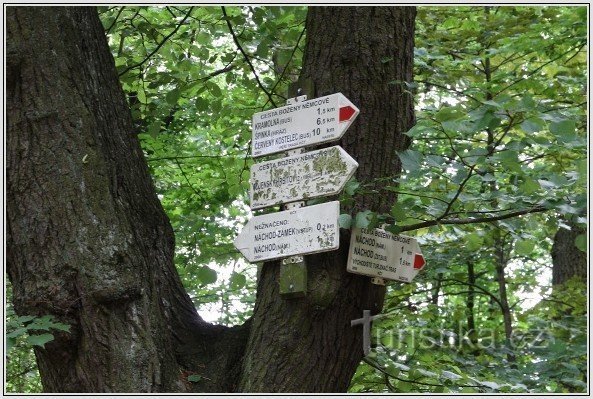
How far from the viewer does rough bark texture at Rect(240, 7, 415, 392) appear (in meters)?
3.09

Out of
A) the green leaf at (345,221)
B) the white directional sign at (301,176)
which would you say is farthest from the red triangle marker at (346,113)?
the green leaf at (345,221)

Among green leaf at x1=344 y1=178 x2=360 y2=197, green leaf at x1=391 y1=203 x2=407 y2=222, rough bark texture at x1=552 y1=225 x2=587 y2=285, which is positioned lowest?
green leaf at x1=391 y1=203 x2=407 y2=222

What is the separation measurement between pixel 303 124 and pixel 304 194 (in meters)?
0.31

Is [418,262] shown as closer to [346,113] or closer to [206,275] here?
[346,113]

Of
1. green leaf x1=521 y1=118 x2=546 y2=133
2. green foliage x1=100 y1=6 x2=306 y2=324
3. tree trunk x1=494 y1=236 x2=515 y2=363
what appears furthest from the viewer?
tree trunk x1=494 y1=236 x2=515 y2=363

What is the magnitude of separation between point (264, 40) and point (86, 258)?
220 cm

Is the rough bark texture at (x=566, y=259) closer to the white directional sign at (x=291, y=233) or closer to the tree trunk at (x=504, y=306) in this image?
the tree trunk at (x=504, y=306)

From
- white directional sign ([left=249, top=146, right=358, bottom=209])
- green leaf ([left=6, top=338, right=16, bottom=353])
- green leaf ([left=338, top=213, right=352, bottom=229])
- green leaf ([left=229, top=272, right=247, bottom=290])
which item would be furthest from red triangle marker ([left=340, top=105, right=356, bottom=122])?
green leaf ([left=6, top=338, right=16, bottom=353])

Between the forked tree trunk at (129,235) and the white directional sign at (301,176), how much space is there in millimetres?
228

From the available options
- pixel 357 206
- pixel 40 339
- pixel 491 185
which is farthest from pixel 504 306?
pixel 40 339

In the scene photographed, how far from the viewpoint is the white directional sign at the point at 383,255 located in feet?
10.3

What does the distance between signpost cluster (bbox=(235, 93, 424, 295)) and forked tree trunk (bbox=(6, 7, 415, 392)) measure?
9cm

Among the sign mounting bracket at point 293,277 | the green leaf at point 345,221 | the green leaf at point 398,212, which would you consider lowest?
the sign mounting bracket at point 293,277

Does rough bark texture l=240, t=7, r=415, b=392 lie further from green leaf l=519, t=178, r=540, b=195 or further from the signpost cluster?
green leaf l=519, t=178, r=540, b=195
